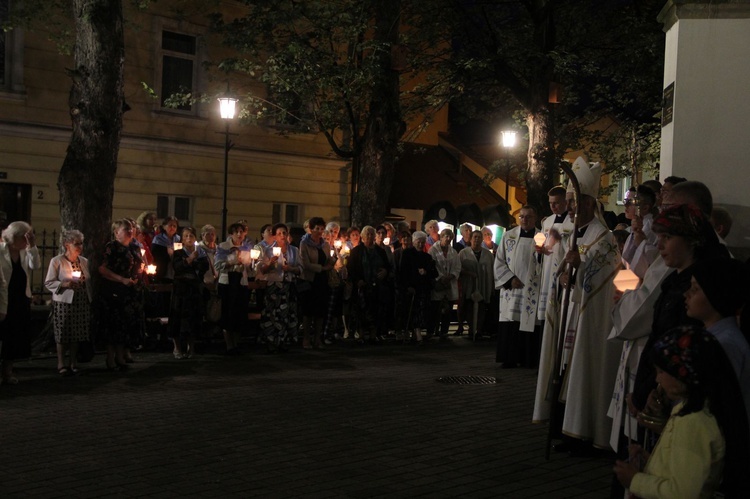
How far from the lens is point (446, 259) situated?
755 inches

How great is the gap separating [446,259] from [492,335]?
1.75 m

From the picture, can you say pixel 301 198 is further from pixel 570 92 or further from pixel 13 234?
pixel 13 234

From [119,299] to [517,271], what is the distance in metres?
5.52

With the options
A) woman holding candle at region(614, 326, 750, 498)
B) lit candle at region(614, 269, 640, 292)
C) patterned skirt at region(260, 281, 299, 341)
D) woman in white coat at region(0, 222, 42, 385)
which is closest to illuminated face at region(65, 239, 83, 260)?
woman in white coat at region(0, 222, 42, 385)

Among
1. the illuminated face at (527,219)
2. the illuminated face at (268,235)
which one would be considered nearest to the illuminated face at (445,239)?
the illuminated face at (268,235)

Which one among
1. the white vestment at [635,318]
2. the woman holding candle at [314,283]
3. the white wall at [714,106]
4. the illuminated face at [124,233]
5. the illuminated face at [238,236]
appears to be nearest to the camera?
the white vestment at [635,318]

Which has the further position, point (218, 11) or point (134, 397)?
point (218, 11)

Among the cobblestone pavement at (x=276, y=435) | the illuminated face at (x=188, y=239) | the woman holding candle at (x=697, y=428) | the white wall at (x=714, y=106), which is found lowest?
the cobblestone pavement at (x=276, y=435)

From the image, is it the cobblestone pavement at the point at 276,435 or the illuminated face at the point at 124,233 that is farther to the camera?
the illuminated face at the point at 124,233

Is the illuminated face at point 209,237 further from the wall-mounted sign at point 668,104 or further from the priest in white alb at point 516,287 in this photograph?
the wall-mounted sign at point 668,104

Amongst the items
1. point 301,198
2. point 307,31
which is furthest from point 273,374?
point 301,198

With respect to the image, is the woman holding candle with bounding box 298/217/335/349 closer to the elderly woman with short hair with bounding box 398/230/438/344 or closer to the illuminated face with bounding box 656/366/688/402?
the elderly woman with short hair with bounding box 398/230/438/344

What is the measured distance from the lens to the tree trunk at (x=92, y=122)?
15.5 m

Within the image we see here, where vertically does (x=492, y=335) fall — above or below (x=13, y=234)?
below
